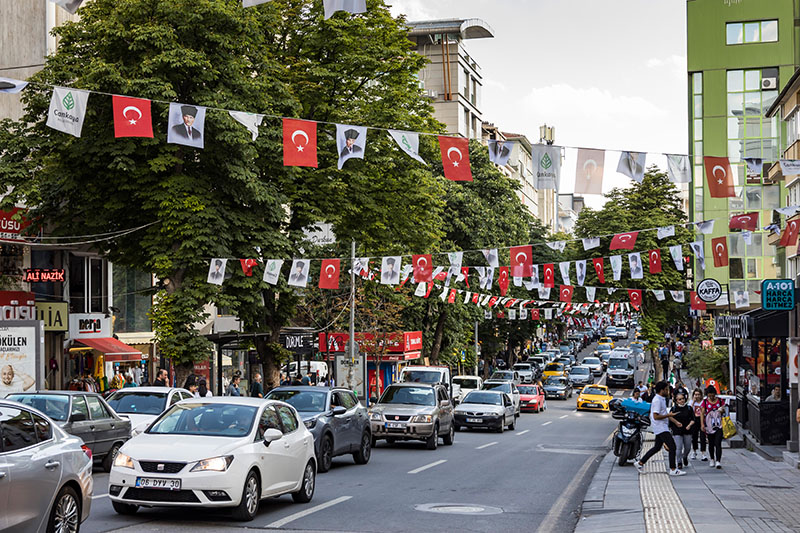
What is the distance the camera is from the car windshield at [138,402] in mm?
21391

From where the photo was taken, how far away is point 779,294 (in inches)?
904

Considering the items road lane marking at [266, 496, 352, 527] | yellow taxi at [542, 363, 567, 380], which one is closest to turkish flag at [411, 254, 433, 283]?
road lane marking at [266, 496, 352, 527]

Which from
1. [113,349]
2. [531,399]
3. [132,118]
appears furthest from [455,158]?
[531,399]

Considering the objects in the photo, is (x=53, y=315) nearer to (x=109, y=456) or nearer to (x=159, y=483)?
(x=109, y=456)

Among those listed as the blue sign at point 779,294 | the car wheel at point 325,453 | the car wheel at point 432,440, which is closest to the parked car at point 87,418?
the car wheel at point 325,453

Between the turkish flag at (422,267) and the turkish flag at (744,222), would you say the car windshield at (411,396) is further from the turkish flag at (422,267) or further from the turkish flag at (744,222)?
the turkish flag at (744,222)

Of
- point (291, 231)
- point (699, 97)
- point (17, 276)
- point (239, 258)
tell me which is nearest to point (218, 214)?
point (239, 258)

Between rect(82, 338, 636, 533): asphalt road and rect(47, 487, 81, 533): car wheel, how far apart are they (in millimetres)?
1639

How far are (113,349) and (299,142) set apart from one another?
1989 cm

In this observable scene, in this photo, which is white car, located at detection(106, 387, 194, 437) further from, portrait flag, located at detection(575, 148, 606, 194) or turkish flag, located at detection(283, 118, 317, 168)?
portrait flag, located at detection(575, 148, 606, 194)

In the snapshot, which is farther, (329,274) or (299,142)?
(329,274)

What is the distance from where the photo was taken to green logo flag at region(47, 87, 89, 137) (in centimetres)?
1769

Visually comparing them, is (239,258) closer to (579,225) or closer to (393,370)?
(393,370)

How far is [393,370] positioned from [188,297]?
84.7 feet
